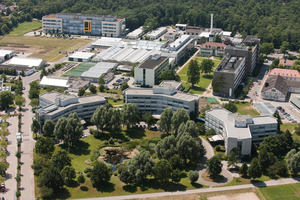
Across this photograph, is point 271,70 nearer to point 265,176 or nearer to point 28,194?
point 265,176

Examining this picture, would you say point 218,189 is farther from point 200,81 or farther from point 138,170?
point 200,81

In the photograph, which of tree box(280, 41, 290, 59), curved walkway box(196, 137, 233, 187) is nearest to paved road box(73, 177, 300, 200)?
curved walkway box(196, 137, 233, 187)

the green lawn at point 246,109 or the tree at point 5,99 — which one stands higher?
the tree at point 5,99

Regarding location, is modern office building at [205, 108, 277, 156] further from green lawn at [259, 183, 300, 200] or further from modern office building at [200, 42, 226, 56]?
modern office building at [200, 42, 226, 56]

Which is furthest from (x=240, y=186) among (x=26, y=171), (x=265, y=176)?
(x=26, y=171)

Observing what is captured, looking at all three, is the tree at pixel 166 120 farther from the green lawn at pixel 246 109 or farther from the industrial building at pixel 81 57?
the industrial building at pixel 81 57

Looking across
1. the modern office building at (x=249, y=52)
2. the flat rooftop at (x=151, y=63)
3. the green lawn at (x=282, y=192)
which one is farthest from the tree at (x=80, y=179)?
the modern office building at (x=249, y=52)
